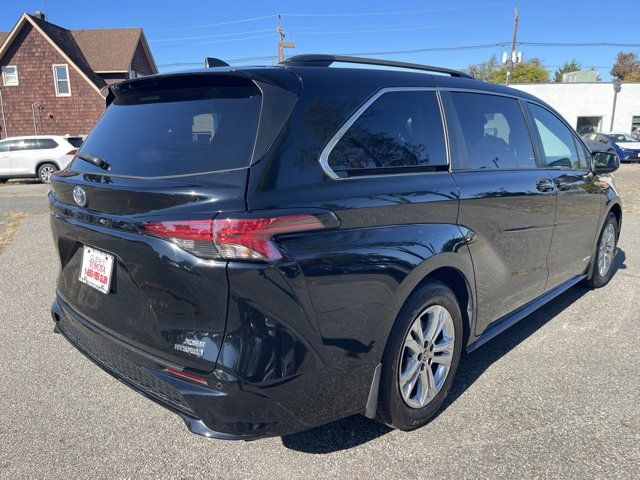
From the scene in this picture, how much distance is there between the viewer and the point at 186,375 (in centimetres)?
206

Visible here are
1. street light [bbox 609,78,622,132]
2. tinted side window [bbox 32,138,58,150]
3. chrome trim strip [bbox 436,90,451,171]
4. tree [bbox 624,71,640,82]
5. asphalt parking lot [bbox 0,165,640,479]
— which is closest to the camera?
asphalt parking lot [bbox 0,165,640,479]

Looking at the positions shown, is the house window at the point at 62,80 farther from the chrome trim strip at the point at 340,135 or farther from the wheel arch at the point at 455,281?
the wheel arch at the point at 455,281

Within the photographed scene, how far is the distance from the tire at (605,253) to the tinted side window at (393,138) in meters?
2.91

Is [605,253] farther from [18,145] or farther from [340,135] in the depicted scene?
[18,145]

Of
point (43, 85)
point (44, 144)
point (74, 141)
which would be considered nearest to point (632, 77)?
point (43, 85)

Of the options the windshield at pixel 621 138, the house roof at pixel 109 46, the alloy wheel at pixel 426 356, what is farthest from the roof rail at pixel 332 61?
the house roof at pixel 109 46

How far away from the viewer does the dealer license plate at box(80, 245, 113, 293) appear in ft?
7.54

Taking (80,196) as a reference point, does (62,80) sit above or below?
above

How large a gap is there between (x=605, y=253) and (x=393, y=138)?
368 cm

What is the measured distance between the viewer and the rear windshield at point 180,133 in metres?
2.08

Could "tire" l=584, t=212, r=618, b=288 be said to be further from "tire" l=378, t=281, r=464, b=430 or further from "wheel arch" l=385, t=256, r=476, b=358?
"tire" l=378, t=281, r=464, b=430

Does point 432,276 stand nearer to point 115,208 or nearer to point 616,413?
point 616,413

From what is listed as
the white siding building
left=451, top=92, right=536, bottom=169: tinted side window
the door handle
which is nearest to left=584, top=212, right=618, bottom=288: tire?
the door handle

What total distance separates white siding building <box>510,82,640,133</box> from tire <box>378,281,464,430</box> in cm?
3193
